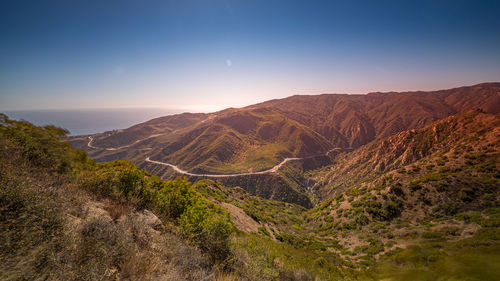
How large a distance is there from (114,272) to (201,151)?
142026 mm

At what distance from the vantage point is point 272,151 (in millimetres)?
137125

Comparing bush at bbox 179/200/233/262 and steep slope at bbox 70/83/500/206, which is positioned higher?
bush at bbox 179/200/233/262

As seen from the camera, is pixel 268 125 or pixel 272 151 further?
pixel 268 125

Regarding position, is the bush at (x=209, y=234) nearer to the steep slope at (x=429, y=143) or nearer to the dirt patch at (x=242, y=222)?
the dirt patch at (x=242, y=222)

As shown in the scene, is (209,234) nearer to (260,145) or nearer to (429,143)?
(429,143)

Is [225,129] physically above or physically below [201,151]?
above

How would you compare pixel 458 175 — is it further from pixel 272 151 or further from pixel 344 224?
pixel 272 151

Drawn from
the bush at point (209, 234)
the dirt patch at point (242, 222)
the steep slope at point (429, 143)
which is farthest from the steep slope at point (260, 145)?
the bush at point (209, 234)

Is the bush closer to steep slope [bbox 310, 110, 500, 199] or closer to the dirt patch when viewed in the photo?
the dirt patch

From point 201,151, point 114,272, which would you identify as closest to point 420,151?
point 114,272

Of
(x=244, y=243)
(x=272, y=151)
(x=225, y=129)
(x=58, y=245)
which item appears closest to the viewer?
(x=58, y=245)

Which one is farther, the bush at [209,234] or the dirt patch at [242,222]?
the dirt patch at [242,222]

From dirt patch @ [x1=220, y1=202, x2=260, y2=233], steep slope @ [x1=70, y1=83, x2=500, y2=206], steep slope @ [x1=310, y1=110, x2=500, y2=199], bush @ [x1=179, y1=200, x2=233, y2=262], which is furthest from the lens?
steep slope @ [x1=70, y1=83, x2=500, y2=206]

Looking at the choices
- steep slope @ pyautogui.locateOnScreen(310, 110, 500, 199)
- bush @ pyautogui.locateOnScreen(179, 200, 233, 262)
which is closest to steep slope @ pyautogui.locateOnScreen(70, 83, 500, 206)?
steep slope @ pyautogui.locateOnScreen(310, 110, 500, 199)
